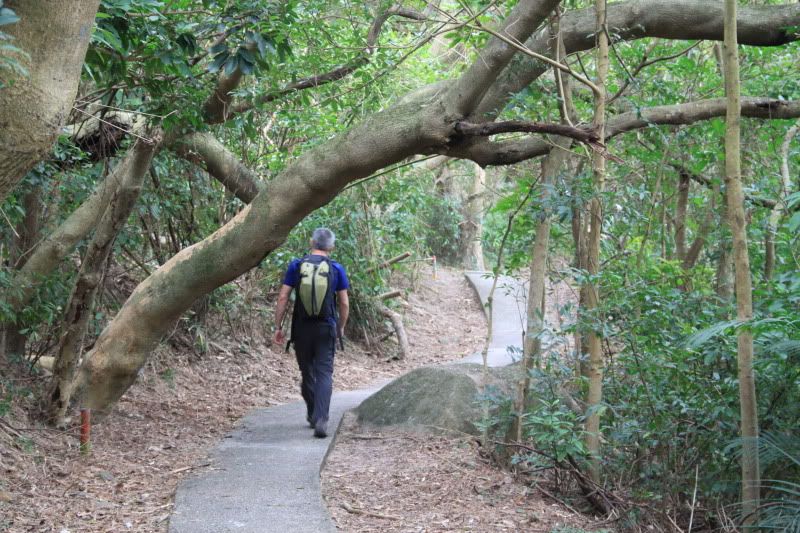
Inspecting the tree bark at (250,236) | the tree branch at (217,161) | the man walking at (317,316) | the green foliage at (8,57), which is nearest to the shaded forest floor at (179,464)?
the man walking at (317,316)

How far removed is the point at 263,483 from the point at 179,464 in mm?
1195

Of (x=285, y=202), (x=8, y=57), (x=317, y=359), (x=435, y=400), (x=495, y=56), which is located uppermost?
(x=495, y=56)

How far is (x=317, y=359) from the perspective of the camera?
8359 millimetres

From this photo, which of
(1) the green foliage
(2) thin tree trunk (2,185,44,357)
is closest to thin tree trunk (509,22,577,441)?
(1) the green foliage

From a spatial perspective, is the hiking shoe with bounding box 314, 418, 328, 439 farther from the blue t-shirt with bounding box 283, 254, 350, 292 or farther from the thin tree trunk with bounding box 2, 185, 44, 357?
the thin tree trunk with bounding box 2, 185, 44, 357

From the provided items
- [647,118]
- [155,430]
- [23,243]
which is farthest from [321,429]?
[647,118]

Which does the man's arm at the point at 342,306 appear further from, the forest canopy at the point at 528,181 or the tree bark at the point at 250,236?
the tree bark at the point at 250,236

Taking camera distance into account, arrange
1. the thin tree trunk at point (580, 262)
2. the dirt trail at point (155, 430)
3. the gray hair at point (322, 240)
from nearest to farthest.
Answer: the dirt trail at point (155, 430) < the thin tree trunk at point (580, 262) < the gray hair at point (322, 240)

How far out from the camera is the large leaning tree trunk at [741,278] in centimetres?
510

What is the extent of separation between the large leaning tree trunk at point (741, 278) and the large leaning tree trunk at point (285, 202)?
146 cm

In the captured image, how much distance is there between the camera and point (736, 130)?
519cm

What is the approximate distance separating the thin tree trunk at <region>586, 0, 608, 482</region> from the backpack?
Result: 2906 mm

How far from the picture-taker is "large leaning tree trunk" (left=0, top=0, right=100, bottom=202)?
3.28 meters

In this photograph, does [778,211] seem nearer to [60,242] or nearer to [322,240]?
[322,240]
